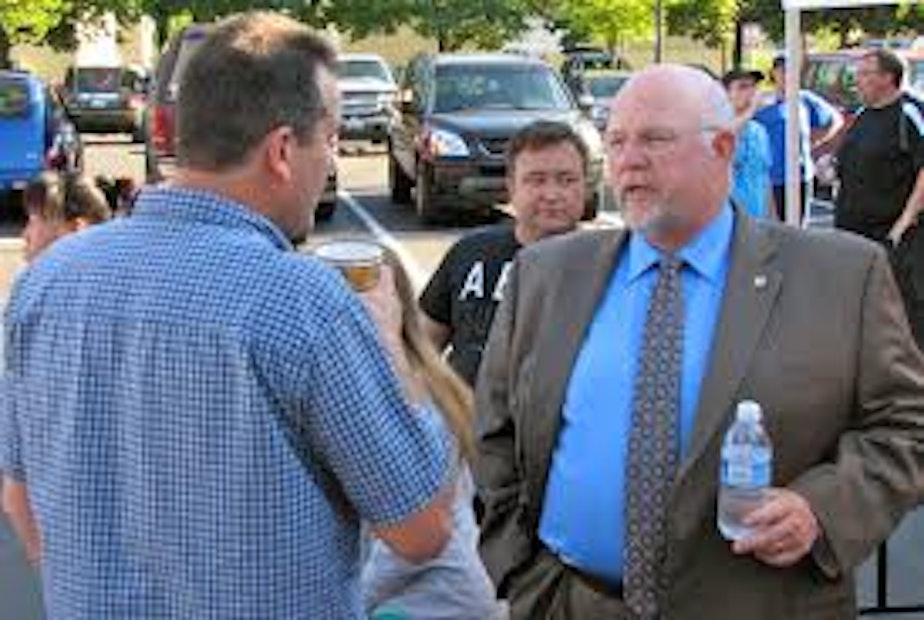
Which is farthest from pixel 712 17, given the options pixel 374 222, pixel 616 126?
pixel 616 126

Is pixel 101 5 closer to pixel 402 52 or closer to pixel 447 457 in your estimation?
pixel 402 52

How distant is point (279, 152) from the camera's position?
2320 millimetres

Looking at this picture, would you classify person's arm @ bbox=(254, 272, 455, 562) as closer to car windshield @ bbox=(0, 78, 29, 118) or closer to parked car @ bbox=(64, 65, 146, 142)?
car windshield @ bbox=(0, 78, 29, 118)

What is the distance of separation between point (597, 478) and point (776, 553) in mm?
356

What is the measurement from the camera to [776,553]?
273 cm

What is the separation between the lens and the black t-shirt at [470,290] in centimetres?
475

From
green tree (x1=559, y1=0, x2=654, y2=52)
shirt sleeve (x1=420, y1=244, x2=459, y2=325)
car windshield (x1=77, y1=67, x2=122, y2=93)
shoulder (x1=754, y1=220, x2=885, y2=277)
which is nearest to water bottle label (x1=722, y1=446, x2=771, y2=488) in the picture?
shoulder (x1=754, y1=220, x2=885, y2=277)

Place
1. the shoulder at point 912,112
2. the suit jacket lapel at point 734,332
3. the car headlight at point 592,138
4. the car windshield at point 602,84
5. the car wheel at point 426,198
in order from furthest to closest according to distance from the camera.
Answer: the car windshield at point 602,84, the car wheel at point 426,198, the car headlight at point 592,138, the shoulder at point 912,112, the suit jacket lapel at point 734,332

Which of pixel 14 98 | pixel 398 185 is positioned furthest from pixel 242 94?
pixel 398 185

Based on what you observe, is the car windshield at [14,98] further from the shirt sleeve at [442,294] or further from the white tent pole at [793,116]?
the shirt sleeve at [442,294]

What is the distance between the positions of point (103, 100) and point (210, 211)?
36233mm

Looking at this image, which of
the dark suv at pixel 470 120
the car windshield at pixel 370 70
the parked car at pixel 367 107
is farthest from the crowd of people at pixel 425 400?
the car windshield at pixel 370 70

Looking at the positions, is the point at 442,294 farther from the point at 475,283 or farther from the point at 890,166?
the point at 890,166

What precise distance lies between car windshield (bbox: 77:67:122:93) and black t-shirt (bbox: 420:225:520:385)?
1351 inches
